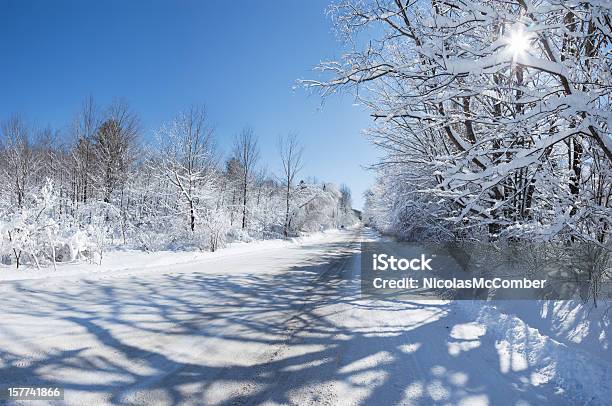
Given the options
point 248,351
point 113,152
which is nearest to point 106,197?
point 113,152

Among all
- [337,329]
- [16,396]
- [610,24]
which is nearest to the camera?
[610,24]

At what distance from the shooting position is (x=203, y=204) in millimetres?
23766

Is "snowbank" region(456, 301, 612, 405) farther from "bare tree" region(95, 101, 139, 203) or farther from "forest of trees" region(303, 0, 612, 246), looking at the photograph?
"bare tree" region(95, 101, 139, 203)

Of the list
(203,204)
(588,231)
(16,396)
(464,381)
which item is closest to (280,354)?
(464,381)

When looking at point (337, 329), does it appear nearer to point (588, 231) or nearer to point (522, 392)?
point (522, 392)

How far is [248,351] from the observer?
13.3 feet

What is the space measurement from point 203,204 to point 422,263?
1634cm

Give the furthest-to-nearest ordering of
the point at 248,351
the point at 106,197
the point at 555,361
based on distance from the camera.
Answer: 1. the point at 106,197
2. the point at 248,351
3. the point at 555,361

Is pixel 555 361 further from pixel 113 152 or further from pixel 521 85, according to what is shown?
pixel 113 152

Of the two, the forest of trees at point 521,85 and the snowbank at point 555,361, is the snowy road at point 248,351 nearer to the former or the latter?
the snowbank at point 555,361

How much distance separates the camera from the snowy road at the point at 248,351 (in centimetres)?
307

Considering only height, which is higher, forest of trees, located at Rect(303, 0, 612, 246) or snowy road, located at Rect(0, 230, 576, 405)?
forest of trees, located at Rect(303, 0, 612, 246)

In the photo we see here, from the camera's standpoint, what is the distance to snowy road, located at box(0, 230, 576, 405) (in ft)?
10.1

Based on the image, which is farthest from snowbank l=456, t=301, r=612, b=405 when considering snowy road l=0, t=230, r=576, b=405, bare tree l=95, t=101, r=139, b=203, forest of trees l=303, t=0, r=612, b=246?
bare tree l=95, t=101, r=139, b=203
